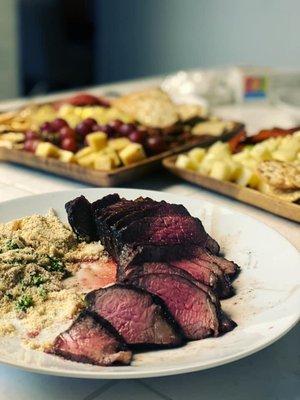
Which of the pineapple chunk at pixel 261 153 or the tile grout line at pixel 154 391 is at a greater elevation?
the pineapple chunk at pixel 261 153

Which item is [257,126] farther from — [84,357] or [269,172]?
[84,357]

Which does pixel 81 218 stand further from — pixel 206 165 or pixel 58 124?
pixel 58 124

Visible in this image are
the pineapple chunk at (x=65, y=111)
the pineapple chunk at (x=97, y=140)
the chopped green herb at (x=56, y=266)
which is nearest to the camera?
the chopped green herb at (x=56, y=266)

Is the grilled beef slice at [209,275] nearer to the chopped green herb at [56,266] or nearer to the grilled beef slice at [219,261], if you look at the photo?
the grilled beef slice at [219,261]

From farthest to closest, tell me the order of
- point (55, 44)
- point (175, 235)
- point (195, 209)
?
1. point (55, 44)
2. point (195, 209)
3. point (175, 235)

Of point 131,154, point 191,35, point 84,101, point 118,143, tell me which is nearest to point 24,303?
point 131,154

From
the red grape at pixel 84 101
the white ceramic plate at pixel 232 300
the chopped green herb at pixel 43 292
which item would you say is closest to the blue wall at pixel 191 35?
the red grape at pixel 84 101

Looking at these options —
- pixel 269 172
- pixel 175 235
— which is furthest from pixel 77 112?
pixel 175 235

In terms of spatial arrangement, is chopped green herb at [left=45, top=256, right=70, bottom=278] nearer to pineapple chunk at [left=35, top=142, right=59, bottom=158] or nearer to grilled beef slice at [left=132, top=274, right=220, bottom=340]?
grilled beef slice at [left=132, top=274, right=220, bottom=340]
